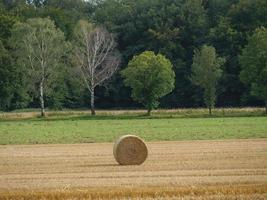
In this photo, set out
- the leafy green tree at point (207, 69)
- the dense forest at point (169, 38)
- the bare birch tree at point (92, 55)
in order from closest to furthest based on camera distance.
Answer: the bare birch tree at point (92, 55) → the leafy green tree at point (207, 69) → the dense forest at point (169, 38)

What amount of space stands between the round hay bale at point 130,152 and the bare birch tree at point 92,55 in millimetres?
58489

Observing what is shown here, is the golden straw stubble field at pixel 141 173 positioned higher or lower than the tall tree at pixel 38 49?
lower

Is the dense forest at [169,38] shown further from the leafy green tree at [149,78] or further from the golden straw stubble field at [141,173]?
the golden straw stubble field at [141,173]

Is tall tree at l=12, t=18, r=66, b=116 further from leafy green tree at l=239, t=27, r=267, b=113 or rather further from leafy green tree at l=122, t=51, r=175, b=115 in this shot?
leafy green tree at l=239, t=27, r=267, b=113

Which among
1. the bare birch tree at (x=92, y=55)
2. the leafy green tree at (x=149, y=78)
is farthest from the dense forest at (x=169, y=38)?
the leafy green tree at (x=149, y=78)

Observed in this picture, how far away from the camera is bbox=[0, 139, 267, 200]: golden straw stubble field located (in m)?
18.6

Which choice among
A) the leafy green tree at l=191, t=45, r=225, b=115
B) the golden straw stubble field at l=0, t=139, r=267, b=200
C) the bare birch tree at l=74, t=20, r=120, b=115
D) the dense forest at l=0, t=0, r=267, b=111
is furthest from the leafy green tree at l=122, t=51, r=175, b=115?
the golden straw stubble field at l=0, t=139, r=267, b=200

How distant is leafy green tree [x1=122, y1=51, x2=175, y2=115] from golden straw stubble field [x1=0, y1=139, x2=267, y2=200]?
50.2 meters

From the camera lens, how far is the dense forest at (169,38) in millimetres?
96000

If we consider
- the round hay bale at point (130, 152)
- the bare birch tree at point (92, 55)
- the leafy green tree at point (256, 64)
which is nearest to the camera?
the round hay bale at point (130, 152)

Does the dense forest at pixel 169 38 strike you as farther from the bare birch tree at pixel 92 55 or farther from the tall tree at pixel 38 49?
the tall tree at pixel 38 49

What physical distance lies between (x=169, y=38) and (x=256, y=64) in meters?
22.3

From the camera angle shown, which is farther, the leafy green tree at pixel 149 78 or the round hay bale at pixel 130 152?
the leafy green tree at pixel 149 78

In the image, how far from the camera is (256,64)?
281 ft
